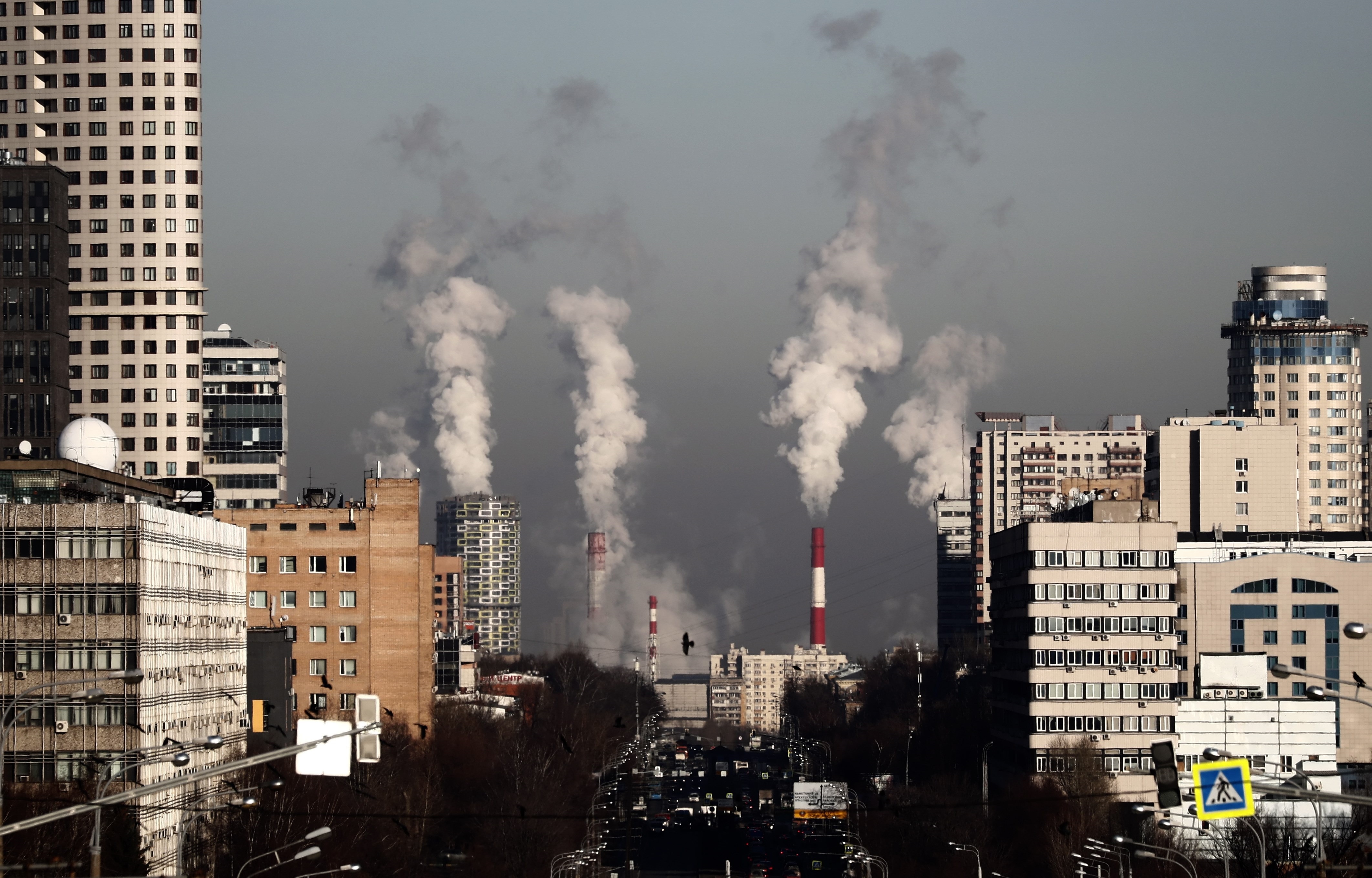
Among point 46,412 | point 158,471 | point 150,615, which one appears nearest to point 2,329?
point 46,412

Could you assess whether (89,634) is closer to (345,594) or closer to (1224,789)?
(1224,789)

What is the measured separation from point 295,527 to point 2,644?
7543cm

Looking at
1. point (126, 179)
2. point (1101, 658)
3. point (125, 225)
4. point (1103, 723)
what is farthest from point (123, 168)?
point (1103, 723)

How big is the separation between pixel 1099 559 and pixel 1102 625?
4.74 meters

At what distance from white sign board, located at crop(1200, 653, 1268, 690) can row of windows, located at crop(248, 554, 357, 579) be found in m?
66.0

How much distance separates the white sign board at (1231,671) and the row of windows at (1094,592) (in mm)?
7408

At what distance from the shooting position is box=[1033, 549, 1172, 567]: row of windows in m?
142

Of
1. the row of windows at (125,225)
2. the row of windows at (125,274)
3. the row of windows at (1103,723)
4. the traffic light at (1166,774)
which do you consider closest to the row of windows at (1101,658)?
the row of windows at (1103,723)

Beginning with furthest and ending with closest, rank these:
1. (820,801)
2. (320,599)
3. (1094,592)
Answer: (320,599)
(820,801)
(1094,592)

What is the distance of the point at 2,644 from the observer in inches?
3351

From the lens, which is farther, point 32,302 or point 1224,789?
point 32,302

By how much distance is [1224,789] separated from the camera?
42000mm

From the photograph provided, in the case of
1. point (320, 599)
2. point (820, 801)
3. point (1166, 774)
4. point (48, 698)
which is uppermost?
point (1166, 774)

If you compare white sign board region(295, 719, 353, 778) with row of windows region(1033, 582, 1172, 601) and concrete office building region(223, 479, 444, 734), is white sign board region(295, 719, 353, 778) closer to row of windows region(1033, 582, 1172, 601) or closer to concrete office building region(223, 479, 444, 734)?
row of windows region(1033, 582, 1172, 601)
